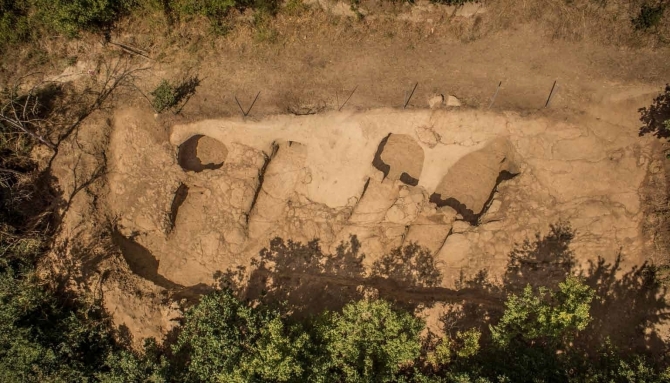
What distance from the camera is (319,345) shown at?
43.8 feet

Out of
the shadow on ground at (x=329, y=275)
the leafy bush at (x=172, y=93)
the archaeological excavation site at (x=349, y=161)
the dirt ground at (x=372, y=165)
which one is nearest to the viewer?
the archaeological excavation site at (x=349, y=161)

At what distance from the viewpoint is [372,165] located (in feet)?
52.0

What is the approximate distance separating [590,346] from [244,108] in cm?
1543

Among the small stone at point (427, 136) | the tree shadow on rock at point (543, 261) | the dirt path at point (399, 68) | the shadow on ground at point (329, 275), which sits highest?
the dirt path at point (399, 68)

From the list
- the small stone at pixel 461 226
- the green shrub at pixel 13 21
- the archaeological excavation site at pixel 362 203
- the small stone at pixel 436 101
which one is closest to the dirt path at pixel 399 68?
the small stone at pixel 436 101

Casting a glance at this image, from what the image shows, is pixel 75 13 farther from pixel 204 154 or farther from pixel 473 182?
A: pixel 473 182

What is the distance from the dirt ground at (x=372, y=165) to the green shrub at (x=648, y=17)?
32.9 inches

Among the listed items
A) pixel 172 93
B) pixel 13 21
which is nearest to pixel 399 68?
pixel 172 93

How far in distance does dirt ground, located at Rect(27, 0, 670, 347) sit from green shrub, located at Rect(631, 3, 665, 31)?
84 cm

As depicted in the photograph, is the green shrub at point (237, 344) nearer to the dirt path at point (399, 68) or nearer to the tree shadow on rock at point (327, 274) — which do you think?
the tree shadow on rock at point (327, 274)

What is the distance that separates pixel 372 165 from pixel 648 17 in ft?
36.8

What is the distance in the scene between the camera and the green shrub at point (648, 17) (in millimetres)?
14938

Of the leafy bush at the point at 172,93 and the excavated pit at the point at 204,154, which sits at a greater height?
the leafy bush at the point at 172,93

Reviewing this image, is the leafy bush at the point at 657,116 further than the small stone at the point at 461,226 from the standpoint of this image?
No
